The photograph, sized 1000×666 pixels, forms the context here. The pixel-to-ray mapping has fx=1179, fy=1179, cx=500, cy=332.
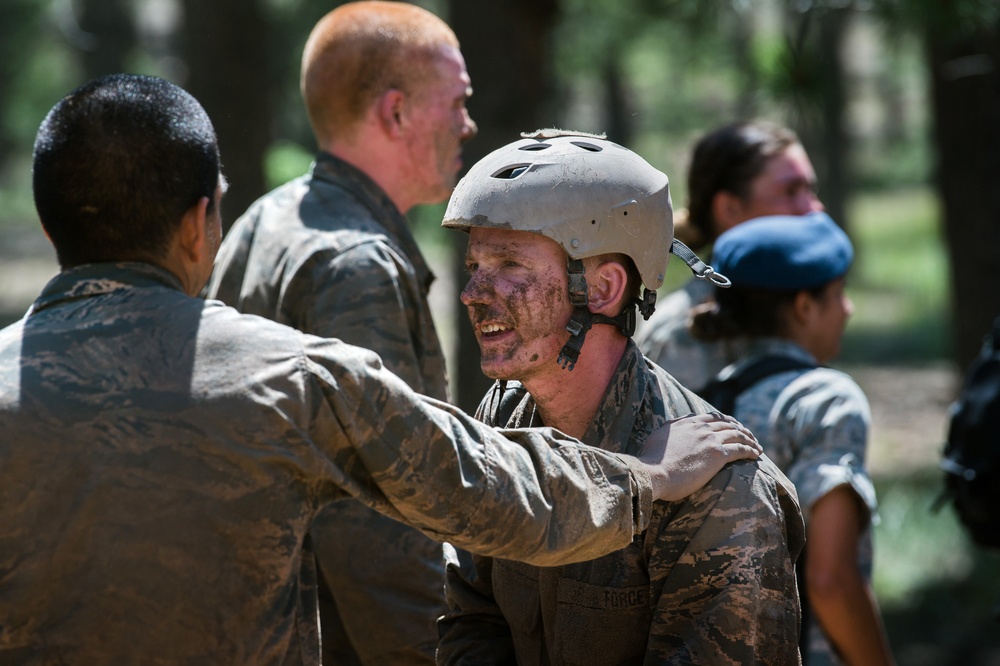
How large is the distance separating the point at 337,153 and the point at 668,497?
2216mm

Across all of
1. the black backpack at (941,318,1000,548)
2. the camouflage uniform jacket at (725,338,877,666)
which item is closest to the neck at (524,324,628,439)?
the camouflage uniform jacket at (725,338,877,666)

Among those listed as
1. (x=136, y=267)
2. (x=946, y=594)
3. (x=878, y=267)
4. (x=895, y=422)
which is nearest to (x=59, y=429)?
(x=136, y=267)

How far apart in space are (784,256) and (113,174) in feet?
7.67

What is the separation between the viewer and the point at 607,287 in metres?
2.83

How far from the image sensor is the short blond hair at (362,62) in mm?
4195

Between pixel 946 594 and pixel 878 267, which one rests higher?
pixel 946 594

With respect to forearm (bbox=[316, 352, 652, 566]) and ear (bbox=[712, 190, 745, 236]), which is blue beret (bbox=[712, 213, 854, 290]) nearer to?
ear (bbox=[712, 190, 745, 236])

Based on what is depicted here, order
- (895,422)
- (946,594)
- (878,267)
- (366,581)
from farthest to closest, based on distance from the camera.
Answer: (878,267), (895,422), (946,594), (366,581)

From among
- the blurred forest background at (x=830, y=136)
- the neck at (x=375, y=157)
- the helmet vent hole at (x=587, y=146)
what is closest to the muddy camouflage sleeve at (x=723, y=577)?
the helmet vent hole at (x=587, y=146)

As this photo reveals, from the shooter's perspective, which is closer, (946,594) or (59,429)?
(59,429)

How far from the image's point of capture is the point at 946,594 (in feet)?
26.6

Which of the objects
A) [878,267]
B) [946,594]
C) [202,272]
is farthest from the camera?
[878,267]

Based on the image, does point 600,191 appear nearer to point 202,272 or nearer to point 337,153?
point 202,272

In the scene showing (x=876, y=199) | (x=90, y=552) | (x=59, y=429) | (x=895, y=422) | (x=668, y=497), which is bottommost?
(x=876, y=199)
